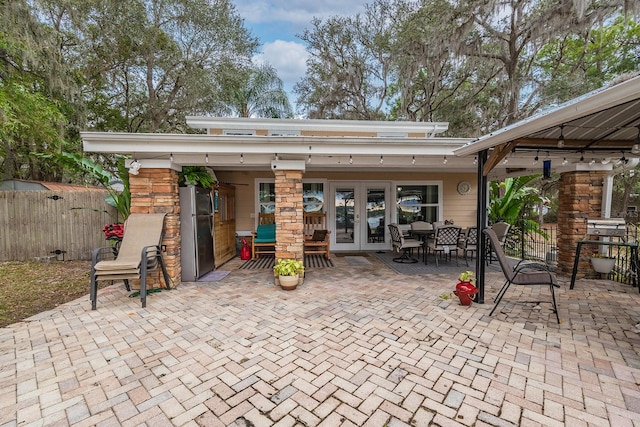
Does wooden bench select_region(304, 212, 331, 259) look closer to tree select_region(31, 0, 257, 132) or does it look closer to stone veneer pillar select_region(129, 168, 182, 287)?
stone veneer pillar select_region(129, 168, 182, 287)

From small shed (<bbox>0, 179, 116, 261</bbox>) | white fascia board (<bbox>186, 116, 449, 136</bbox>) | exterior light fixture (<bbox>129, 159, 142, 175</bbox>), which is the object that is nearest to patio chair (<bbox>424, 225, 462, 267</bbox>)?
white fascia board (<bbox>186, 116, 449, 136</bbox>)

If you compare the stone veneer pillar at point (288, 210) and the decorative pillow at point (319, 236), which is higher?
the stone veneer pillar at point (288, 210)

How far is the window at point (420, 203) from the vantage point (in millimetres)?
8258

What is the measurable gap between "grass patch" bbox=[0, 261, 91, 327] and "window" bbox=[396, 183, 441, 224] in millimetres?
7621

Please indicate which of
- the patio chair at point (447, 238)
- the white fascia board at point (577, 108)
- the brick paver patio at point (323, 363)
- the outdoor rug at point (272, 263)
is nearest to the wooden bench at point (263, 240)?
the outdoor rug at point (272, 263)

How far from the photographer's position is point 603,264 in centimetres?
494

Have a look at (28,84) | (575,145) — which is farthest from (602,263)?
(28,84)

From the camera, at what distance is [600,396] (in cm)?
198

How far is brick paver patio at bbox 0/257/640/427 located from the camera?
1847 millimetres

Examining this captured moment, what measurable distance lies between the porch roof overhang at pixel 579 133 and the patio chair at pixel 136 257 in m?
4.99

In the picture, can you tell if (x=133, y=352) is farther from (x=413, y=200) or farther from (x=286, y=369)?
(x=413, y=200)

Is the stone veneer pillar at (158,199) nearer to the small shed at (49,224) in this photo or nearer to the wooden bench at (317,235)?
the small shed at (49,224)

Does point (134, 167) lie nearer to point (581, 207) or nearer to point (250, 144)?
point (250, 144)

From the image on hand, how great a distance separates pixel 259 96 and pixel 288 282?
30.0ft
